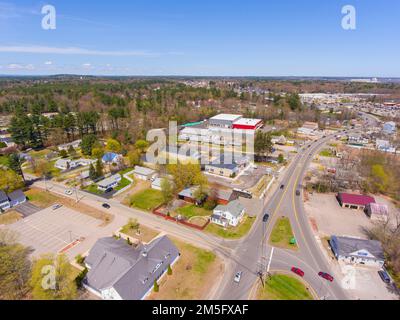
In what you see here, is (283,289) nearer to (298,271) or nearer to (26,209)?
Result: (298,271)

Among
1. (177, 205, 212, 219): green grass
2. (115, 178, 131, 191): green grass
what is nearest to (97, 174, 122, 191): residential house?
(115, 178, 131, 191): green grass

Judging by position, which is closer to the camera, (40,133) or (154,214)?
(154,214)

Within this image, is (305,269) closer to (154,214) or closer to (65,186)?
(154,214)

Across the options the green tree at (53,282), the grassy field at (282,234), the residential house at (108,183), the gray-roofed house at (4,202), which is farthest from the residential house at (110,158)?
the grassy field at (282,234)
